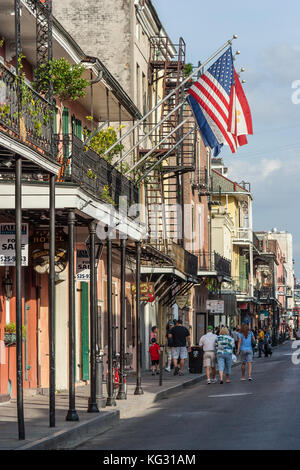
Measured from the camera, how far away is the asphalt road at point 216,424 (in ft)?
42.9

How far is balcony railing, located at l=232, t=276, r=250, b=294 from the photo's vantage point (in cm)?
7126

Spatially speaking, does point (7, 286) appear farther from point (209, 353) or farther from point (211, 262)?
point (211, 262)

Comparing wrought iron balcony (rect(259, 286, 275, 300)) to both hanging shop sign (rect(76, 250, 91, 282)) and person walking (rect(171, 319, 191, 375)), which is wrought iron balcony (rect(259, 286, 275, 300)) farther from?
hanging shop sign (rect(76, 250, 91, 282))

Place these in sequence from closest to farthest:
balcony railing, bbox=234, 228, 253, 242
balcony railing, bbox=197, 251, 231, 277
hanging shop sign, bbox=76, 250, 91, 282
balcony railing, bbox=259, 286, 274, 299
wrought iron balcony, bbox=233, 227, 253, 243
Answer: hanging shop sign, bbox=76, 250, 91, 282
balcony railing, bbox=197, 251, 231, 277
wrought iron balcony, bbox=233, 227, 253, 243
balcony railing, bbox=234, 228, 253, 242
balcony railing, bbox=259, 286, 274, 299

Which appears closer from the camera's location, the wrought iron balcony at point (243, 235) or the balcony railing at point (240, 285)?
the balcony railing at point (240, 285)

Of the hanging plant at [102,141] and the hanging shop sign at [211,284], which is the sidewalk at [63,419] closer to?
the hanging plant at [102,141]

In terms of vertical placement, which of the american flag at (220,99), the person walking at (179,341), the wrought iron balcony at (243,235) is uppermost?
the wrought iron balcony at (243,235)

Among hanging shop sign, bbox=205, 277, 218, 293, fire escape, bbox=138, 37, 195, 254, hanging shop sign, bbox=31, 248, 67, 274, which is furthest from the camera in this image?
hanging shop sign, bbox=205, 277, 218, 293

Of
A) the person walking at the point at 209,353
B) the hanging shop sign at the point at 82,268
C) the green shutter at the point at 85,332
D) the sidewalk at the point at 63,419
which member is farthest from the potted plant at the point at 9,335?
the person walking at the point at 209,353

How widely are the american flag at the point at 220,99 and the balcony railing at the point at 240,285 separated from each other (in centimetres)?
4569

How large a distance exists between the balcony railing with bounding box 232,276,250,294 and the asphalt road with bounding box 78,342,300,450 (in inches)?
1834

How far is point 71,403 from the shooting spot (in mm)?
15703

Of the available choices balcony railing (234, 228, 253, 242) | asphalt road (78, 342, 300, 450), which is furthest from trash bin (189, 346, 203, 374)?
Result: balcony railing (234, 228, 253, 242)
